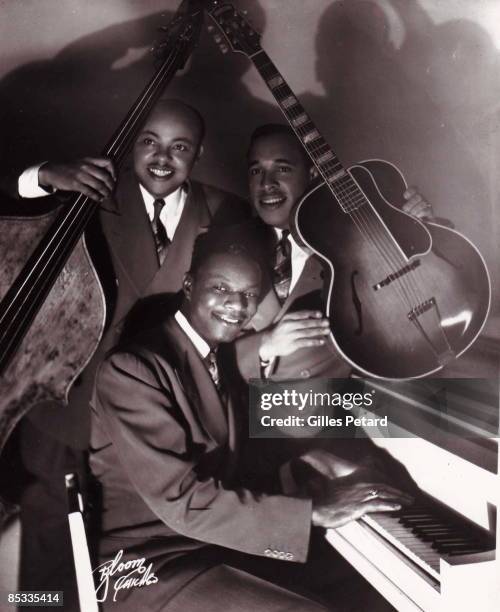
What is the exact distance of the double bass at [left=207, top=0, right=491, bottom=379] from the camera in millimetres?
1613

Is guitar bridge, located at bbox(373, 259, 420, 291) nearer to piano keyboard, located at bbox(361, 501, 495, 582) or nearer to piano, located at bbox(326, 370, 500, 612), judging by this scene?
piano, located at bbox(326, 370, 500, 612)

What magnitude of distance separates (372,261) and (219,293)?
1.40 feet

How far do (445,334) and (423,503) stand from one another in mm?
469

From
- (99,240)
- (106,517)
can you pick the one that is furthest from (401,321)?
(106,517)

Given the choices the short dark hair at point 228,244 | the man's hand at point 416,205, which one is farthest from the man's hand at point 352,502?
the man's hand at point 416,205

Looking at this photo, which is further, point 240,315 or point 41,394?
point 240,315

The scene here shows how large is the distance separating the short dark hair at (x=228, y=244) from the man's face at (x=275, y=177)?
2.7 inches

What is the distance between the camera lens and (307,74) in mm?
1670

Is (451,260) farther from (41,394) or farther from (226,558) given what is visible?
(41,394)

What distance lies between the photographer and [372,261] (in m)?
1.61

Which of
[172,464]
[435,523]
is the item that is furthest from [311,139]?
[435,523]

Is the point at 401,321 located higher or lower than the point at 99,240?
lower
